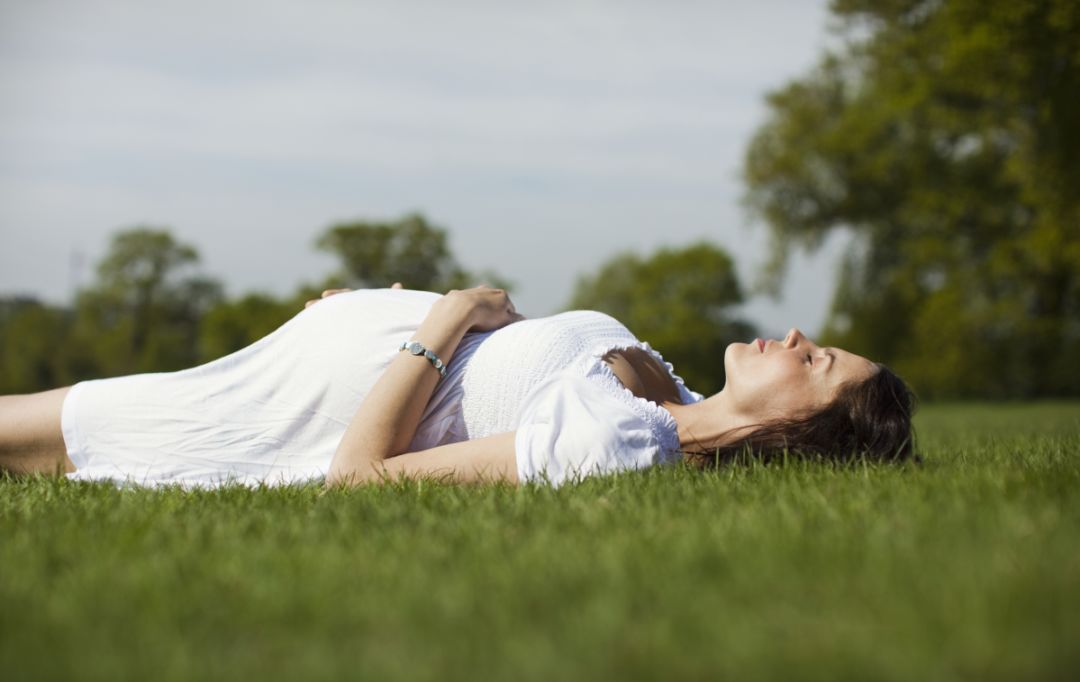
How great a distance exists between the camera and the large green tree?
27.7 metres

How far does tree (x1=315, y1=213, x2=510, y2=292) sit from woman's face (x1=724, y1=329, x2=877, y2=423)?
139 ft

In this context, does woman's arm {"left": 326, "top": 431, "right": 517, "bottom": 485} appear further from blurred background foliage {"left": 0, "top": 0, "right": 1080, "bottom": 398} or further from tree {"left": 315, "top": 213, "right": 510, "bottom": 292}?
tree {"left": 315, "top": 213, "right": 510, "bottom": 292}

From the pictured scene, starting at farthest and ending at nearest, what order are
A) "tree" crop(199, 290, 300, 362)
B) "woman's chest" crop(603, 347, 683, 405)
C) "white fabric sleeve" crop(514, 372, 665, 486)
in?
"tree" crop(199, 290, 300, 362) < "woman's chest" crop(603, 347, 683, 405) < "white fabric sleeve" crop(514, 372, 665, 486)

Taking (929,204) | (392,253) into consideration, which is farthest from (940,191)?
(392,253)

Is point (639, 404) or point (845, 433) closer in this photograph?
point (639, 404)

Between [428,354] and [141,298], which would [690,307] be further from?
[428,354]

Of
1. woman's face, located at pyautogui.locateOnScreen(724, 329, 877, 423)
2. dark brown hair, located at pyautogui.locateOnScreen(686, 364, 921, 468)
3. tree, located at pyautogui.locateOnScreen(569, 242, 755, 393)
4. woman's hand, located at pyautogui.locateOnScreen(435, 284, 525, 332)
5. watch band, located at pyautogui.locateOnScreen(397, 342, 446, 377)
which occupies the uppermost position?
woman's hand, located at pyautogui.locateOnScreen(435, 284, 525, 332)

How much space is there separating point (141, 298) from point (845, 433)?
48.1 meters

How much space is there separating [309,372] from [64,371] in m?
47.3

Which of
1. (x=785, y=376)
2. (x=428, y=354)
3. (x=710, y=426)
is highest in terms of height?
(x=428, y=354)

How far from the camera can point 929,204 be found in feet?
104

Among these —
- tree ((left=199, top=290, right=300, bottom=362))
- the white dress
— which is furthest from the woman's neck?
tree ((left=199, top=290, right=300, bottom=362))

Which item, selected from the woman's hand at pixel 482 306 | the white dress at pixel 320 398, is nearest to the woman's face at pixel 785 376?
the white dress at pixel 320 398

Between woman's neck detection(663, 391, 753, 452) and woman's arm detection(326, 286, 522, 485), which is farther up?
woman's arm detection(326, 286, 522, 485)
